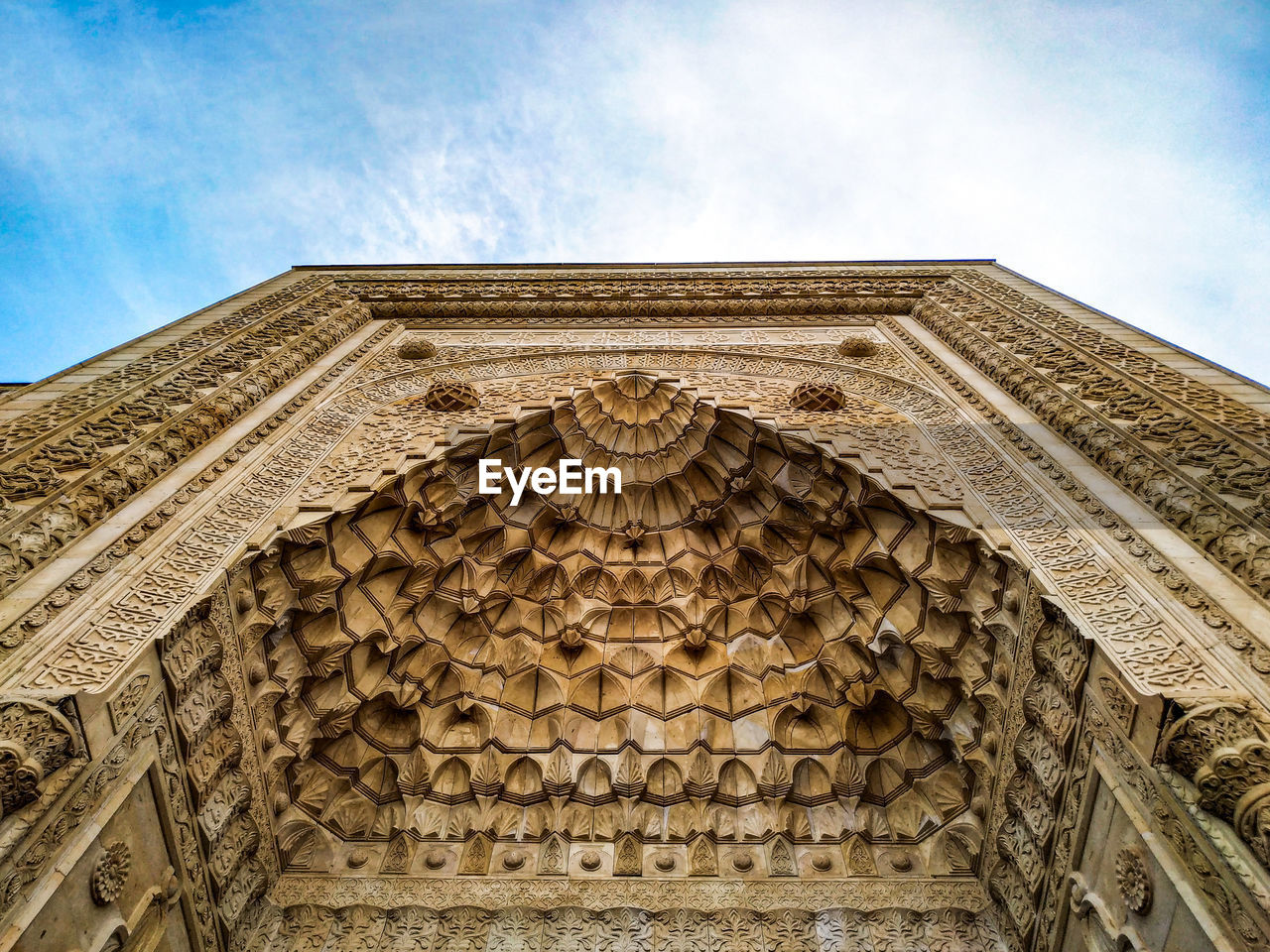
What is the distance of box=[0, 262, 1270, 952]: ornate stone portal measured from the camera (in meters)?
2.97

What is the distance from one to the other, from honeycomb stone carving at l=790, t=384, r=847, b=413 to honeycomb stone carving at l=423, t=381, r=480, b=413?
2528mm

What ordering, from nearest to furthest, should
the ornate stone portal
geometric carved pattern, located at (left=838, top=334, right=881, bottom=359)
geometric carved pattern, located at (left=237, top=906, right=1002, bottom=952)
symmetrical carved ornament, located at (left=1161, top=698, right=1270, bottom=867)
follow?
symmetrical carved ornament, located at (left=1161, top=698, right=1270, bottom=867) → the ornate stone portal → geometric carved pattern, located at (left=237, top=906, right=1002, bottom=952) → geometric carved pattern, located at (left=838, top=334, right=881, bottom=359)

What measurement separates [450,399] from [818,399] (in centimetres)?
289

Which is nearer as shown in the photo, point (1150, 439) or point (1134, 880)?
point (1134, 880)

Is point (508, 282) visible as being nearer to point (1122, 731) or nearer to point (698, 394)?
point (698, 394)

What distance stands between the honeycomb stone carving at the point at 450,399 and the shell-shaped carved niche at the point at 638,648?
47cm

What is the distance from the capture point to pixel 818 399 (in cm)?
573

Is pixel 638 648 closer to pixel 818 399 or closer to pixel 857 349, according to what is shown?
pixel 818 399

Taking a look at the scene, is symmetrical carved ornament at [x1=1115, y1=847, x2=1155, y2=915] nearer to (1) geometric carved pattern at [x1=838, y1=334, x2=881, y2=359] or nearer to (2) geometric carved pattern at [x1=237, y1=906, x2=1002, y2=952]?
(2) geometric carved pattern at [x1=237, y1=906, x2=1002, y2=952]

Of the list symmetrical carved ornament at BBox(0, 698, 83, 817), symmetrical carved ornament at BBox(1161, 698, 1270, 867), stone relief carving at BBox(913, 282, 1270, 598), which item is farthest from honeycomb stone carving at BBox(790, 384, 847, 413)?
symmetrical carved ornament at BBox(0, 698, 83, 817)

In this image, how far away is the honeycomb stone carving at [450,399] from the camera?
5.76m

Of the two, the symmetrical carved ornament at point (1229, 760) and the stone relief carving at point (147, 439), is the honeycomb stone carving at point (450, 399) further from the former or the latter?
the symmetrical carved ornament at point (1229, 760)

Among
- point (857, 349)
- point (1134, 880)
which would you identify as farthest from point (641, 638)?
point (1134, 880)

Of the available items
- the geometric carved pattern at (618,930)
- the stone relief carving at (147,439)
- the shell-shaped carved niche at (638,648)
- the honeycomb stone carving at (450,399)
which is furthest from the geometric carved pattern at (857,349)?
the stone relief carving at (147,439)
